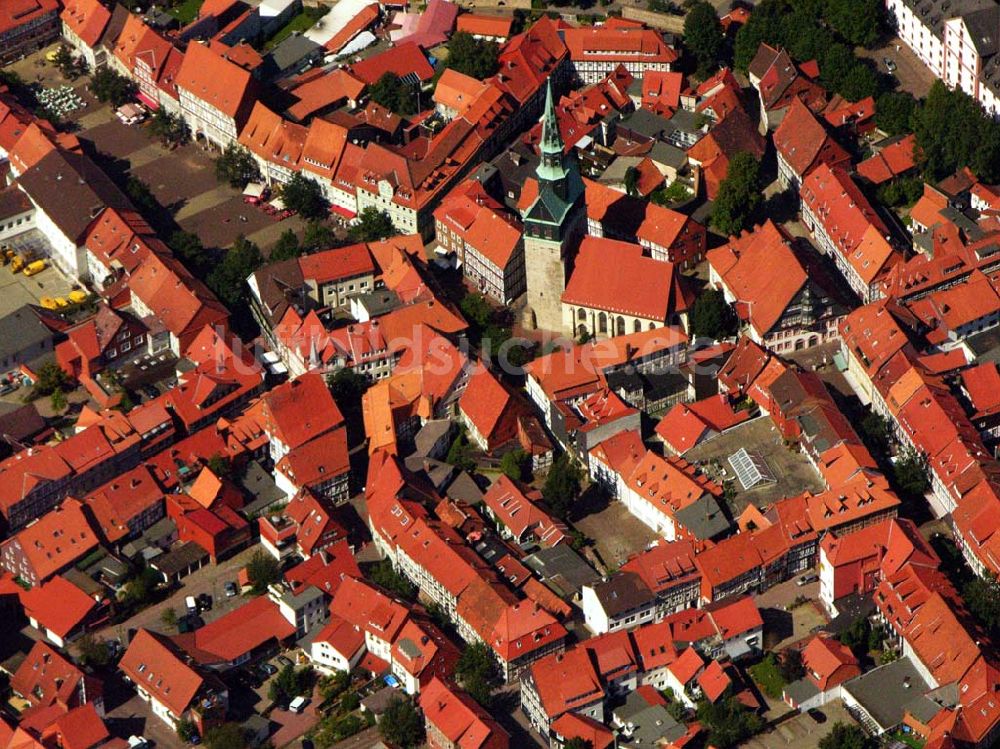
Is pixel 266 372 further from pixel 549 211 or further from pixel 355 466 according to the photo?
pixel 549 211

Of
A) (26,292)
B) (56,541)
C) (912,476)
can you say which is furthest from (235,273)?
(912,476)

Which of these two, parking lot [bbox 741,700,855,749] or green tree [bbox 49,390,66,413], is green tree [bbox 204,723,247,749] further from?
green tree [bbox 49,390,66,413]

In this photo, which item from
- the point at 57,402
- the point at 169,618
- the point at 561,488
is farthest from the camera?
the point at 57,402

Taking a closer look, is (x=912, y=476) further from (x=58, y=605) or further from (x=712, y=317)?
(x=58, y=605)

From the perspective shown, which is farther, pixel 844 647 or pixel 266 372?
pixel 266 372

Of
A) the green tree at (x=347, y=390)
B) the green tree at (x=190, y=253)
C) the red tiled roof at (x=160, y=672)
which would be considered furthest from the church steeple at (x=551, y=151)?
the red tiled roof at (x=160, y=672)

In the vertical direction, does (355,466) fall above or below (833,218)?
below

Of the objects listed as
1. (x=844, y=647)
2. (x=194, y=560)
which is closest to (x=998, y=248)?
(x=844, y=647)
